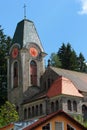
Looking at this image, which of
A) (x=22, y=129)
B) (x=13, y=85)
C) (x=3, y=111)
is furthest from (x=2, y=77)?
(x=22, y=129)

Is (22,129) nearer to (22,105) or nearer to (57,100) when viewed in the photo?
(57,100)

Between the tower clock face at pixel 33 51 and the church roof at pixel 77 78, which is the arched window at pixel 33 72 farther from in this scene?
the church roof at pixel 77 78

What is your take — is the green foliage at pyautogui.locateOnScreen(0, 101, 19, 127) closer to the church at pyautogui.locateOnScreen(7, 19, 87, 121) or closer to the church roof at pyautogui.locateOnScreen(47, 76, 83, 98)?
the church at pyautogui.locateOnScreen(7, 19, 87, 121)

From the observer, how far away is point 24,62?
69250 millimetres

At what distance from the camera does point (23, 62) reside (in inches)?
2721

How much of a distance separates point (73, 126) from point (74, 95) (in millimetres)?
23744

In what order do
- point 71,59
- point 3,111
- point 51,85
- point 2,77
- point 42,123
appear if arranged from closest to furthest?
point 42,123
point 3,111
point 51,85
point 2,77
point 71,59

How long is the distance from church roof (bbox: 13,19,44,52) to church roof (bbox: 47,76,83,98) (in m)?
10.1

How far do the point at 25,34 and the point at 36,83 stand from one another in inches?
332

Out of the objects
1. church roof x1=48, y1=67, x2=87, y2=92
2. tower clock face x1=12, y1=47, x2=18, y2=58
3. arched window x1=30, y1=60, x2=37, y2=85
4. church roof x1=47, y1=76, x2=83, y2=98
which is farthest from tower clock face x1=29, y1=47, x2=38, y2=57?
church roof x1=47, y1=76, x2=83, y2=98

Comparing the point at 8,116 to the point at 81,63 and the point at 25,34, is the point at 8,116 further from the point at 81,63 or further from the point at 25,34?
the point at 81,63

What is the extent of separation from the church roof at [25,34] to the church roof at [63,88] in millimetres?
10142

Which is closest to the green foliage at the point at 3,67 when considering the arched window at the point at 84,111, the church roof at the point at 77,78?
the church roof at the point at 77,78

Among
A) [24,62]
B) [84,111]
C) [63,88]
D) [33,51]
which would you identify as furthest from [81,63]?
[63,88]
